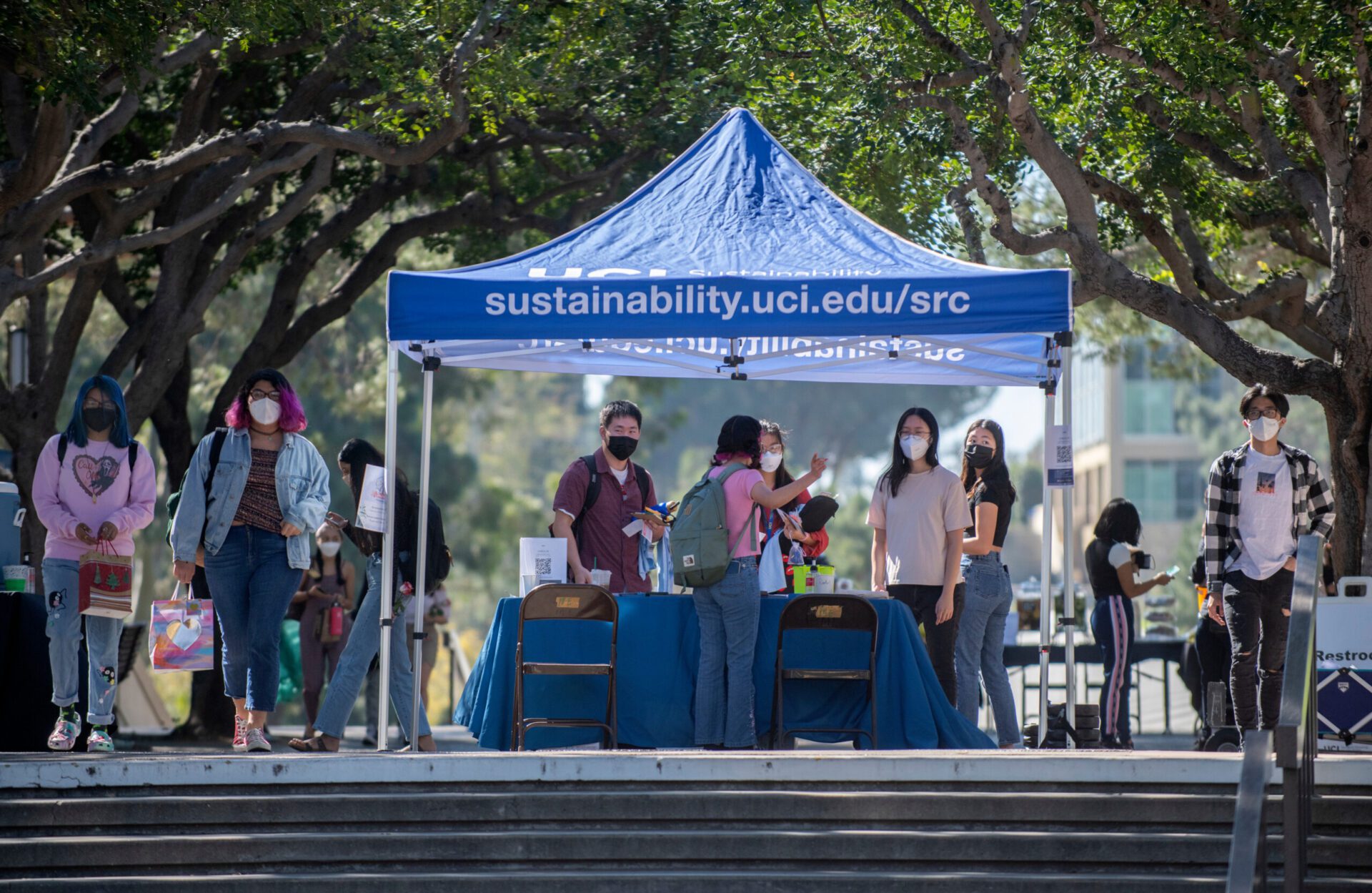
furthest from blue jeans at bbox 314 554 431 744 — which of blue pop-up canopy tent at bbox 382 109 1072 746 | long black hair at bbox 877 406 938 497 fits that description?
long black hair at bbox 877 406 938 497

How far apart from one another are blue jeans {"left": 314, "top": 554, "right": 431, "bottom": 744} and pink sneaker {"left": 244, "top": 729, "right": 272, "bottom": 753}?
56 centimetres

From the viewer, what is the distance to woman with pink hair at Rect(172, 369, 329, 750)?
8.40 metres

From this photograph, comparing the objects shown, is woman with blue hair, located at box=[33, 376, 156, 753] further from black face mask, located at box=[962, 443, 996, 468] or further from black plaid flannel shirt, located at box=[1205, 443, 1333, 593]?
black plaid flannel shirt, located at box=[1205, 443, 1333, 593]

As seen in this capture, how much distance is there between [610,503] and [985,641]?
2.37 m

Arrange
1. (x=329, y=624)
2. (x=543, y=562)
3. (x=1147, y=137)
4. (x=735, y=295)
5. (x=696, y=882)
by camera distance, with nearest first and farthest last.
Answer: (x=696, y=882) → (x=735, y=295) → (x=543, y=562) → (x=1147, y=137) → (x=329, y=624)

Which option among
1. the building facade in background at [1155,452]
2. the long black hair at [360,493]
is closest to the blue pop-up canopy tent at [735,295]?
the long black hair at [360,493]

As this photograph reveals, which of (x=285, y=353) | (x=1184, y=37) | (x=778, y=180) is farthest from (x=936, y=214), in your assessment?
(x=285, y=353)

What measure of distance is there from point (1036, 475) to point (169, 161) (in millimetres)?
78090

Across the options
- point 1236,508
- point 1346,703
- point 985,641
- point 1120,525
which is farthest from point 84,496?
point 1120,525

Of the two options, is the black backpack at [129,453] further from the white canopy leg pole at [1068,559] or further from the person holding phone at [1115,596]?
the person holding phone at [1115,596]

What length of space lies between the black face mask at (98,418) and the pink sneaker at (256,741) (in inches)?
71.4

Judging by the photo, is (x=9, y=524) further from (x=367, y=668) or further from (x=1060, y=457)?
(x=1060, y=457)

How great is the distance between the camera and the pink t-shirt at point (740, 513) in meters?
8.51

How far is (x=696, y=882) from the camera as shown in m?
6.62
